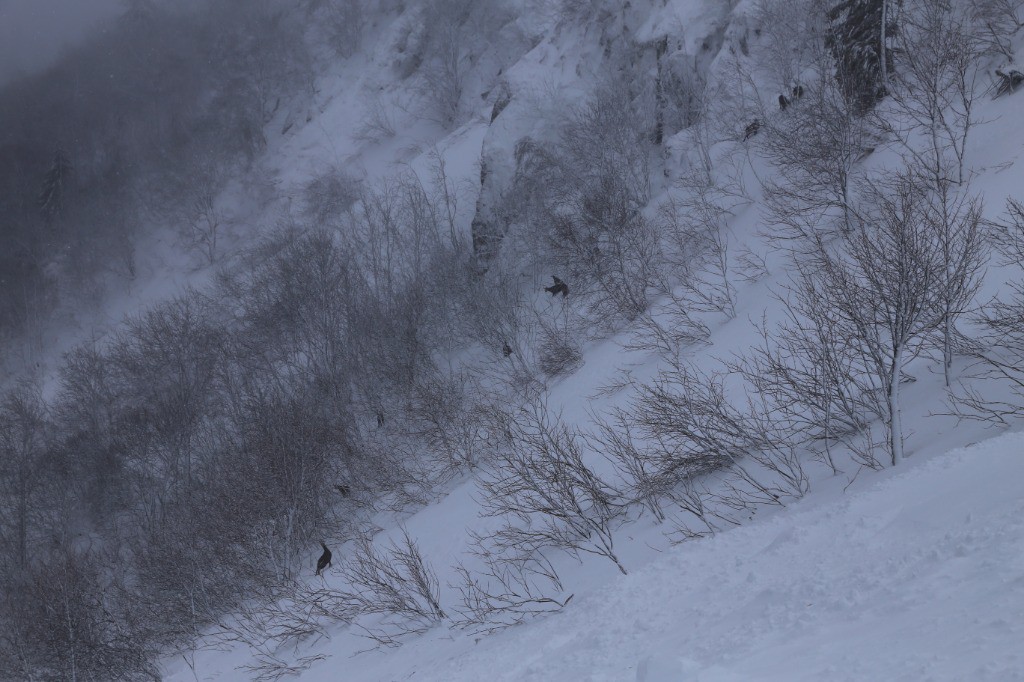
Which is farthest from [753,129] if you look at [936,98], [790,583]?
[790,583]

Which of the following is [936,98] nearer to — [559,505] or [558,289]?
[558,289]

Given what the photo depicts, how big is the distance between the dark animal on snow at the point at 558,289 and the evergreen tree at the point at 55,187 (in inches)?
2048

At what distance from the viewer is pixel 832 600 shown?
4.54 m

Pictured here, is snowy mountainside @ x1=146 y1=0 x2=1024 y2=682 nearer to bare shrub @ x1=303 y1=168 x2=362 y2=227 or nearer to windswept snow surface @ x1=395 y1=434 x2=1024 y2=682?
windswept snow surface @ x1=395 y1=434 x2=1024 y2=682

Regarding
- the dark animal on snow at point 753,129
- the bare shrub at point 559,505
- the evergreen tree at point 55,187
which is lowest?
the bare shrub at point 559,505

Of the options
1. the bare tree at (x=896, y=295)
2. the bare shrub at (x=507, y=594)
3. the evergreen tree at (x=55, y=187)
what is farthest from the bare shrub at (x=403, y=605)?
the evergreen tree at (x=55, y=187)

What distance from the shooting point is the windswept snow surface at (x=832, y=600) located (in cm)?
354

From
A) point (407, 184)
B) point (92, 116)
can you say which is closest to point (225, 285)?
point (407, 184)

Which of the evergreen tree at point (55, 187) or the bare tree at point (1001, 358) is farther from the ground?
the evergreen tree at point (55, 187)

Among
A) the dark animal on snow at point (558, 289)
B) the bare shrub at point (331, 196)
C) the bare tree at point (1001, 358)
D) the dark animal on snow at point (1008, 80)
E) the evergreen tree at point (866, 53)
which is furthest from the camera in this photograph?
the bare shrub at point (331, 196)

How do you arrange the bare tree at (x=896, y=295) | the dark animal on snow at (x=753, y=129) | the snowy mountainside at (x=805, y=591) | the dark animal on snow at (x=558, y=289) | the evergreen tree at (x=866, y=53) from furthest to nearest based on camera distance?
the dark animal on snow at (x=558, y=289), the dark animal on snow at (x=753, y=129), the evergreen tree at (x=866, y=53), the bare tree at (x=896, y=295), the snowy mountainside at (x=805, y=591)

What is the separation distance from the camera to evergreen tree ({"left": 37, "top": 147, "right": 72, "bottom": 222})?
190ft

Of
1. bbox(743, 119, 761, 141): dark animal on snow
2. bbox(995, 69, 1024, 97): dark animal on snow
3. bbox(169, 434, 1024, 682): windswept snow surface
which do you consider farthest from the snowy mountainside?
bbox(743, 119, 761, 141): dark animal on snow

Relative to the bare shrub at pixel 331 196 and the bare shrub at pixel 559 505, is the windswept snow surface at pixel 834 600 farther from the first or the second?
the bare shrub at pixel 331 196
